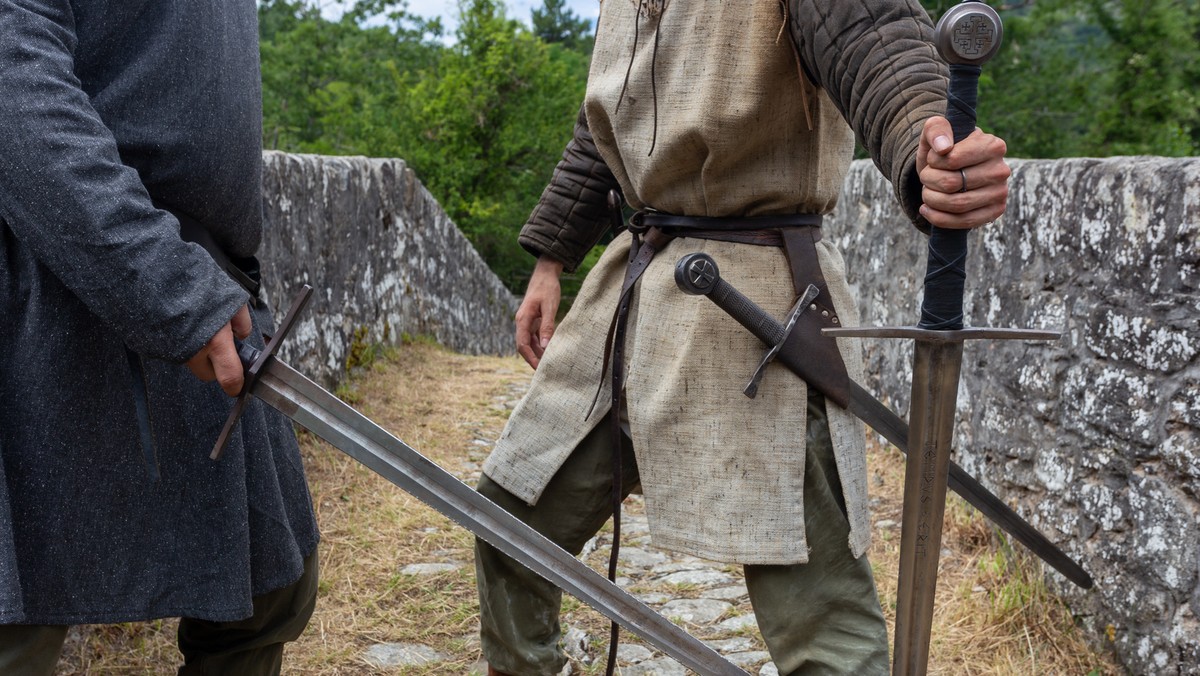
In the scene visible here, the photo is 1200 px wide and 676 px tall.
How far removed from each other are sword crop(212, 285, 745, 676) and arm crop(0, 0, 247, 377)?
0.10 meters

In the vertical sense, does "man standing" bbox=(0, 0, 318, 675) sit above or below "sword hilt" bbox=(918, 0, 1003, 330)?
below

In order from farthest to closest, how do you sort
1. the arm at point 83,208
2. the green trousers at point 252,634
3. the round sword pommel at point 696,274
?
the green trousers at point 252,634 < the round sword pommel at point 696,274 < the arm at point 83,208

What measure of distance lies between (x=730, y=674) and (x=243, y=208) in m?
1.12

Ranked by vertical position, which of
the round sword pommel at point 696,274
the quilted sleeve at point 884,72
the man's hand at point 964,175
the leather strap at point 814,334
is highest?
the quilted sleeve at point 884,72

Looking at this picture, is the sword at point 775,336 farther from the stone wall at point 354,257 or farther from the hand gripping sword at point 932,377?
the stone wall at point 354,257

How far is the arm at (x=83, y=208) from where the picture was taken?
56.3 inches

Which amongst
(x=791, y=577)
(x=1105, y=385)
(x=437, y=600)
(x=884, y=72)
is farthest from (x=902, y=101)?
(x=437, y=600)

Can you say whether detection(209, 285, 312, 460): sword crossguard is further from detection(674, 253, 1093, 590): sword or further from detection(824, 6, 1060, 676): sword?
detection(824, 6, 1060, 676): sword

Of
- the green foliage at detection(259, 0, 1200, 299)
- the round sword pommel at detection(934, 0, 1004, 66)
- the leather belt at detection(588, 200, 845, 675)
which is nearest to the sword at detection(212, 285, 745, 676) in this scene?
the leather belt at detection(588, 200, 845, 675)

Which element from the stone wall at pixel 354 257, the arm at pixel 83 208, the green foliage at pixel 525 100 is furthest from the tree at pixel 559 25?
the arm at pixel 83 208

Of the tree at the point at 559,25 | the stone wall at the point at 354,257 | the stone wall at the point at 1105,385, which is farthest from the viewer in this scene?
the tree at the point at 559,25

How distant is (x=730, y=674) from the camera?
1631 mm

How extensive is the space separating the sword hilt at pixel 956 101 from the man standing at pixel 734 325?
155 millimetres

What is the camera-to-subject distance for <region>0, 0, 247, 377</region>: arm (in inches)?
56.3
